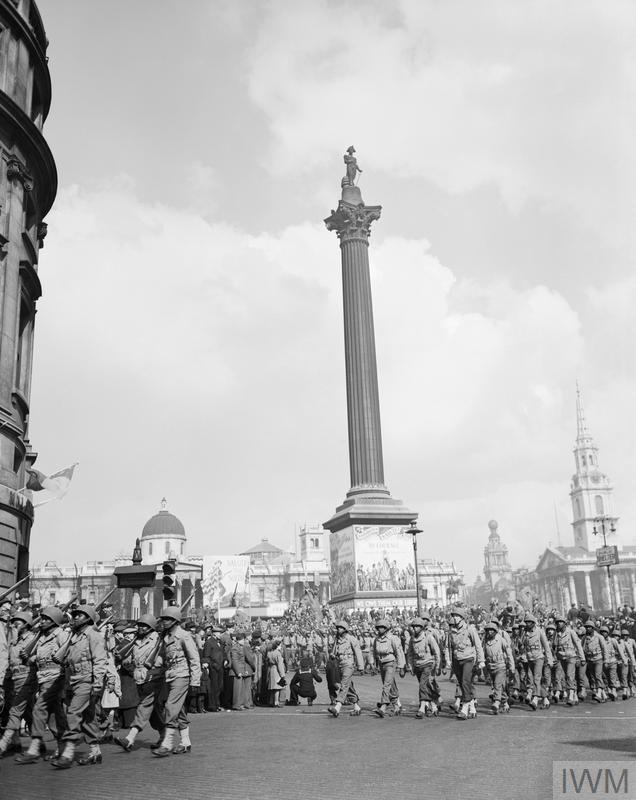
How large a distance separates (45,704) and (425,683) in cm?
824

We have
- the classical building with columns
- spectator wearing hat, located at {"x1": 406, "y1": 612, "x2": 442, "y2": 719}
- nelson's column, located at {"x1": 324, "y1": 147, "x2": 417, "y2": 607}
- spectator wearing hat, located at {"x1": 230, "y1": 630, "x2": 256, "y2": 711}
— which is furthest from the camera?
the classical building with columns

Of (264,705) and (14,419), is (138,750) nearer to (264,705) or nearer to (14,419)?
(264,705)

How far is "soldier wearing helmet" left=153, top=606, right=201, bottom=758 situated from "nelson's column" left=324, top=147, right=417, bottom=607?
1495 inches

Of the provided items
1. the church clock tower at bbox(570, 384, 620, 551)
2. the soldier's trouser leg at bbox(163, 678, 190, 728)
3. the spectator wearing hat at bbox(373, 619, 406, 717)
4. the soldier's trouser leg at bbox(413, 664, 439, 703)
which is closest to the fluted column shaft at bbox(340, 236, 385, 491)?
the spectator wearing hat at bbox(373, 619, 406, 717)

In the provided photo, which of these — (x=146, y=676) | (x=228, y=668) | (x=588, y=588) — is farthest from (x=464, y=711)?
(x=588, y=588)

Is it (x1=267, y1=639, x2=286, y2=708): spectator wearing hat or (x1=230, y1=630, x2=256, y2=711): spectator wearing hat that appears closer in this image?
(x1=230, y1=630, x2=256, y2=711): spectator wearing hat

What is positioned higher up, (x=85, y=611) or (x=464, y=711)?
(x=85, y=611)

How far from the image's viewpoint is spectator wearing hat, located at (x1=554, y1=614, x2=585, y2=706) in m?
18.6

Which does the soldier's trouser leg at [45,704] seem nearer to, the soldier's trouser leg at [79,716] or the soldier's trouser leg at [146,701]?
the soldier's trouser leg at [79,716]

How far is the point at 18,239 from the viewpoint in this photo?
26297mm

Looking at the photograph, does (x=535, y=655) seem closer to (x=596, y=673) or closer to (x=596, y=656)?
(x=596, y=656)

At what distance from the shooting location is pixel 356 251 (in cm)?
6238

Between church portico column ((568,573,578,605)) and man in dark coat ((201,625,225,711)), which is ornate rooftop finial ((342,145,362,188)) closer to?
man in dark coat ((201,625,225,711))

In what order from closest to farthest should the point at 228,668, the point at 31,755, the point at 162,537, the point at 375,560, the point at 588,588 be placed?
the point at 31,755 < the point at 228,668 < the point at 375,560 < the point at 162,537 < the point at 588,588
